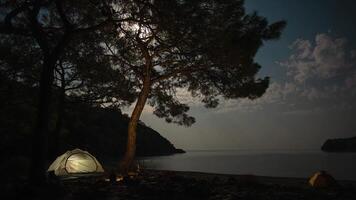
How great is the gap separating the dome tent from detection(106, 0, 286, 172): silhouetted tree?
3.54 m

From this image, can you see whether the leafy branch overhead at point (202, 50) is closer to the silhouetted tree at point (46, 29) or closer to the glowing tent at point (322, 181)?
the silhouetted tree at point (46, 29)

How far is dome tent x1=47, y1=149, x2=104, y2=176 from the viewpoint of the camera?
19413 millimetres

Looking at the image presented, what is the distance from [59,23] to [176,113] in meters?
7.73

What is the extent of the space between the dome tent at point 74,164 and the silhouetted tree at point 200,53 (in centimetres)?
354

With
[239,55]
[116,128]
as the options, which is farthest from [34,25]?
[116,128]

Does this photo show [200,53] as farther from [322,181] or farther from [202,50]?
[322,181]

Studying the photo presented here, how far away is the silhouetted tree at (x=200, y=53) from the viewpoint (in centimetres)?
1554

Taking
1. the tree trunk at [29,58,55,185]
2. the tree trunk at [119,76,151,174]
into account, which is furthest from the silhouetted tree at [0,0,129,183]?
the tree trunk at [119,76,151,174]

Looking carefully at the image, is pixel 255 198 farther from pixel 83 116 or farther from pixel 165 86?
pixel 83 116

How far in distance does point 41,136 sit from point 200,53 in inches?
334

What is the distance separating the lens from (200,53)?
1738 cm

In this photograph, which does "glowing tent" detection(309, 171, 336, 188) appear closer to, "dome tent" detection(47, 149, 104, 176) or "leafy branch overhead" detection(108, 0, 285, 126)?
"leafy branch overhead" detection(108, 0, 285, 126)

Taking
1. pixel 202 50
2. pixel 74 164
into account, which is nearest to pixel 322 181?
pixel 202 50

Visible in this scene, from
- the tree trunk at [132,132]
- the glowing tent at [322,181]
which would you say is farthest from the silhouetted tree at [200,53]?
the glowing tent at [322,181]
